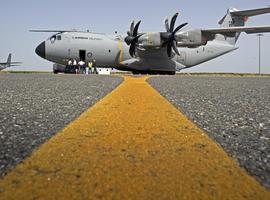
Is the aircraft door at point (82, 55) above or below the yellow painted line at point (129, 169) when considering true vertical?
above

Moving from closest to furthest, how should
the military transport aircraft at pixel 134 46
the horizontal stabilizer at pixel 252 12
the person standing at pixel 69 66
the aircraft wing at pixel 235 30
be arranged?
the aircraft wing at pixel 235 30 → the military transport aircraft at pixel 134 46 → the person standing at pixel 69 66 → the horizontal stabilizer at pixel 252 12

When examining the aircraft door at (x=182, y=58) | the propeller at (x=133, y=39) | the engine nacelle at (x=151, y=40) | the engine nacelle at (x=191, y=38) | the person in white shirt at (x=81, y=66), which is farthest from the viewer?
the aircraft door at (x=182, y=58)

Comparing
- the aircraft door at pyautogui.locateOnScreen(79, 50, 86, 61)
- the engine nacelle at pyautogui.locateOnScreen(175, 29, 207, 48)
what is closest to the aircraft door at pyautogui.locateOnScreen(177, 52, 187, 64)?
the engine nacelle at pyautogui.locateOnScreen(175, 29, 207, 48)

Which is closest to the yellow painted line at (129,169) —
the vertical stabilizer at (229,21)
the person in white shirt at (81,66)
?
the person in white shirt at (81,66)

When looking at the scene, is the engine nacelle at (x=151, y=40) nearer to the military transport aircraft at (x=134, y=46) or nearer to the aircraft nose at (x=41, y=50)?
the military transport aircraft at (x=134, y=46)

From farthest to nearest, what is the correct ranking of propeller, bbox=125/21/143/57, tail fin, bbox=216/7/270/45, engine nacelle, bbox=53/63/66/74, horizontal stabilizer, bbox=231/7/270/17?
tail fin, bbox=216/7/270/45
engine nacelle, bbox=53/63/66/74
horizontal stabilizer, bbox=231/7/270/17
propeller, bbox=125/21/143/57

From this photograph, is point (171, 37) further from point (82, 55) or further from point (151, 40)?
point (82, 55)

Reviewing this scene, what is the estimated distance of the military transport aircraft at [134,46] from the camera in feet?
54.8

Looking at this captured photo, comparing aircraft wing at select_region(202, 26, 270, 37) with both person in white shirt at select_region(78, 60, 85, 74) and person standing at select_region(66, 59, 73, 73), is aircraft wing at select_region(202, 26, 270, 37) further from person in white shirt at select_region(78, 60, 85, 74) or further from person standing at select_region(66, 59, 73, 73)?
person standing at select_region(66, 59, 73, 73)

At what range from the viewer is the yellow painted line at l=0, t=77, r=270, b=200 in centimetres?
84

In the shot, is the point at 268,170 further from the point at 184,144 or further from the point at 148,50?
the point at 148,50

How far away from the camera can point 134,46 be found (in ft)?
59.4

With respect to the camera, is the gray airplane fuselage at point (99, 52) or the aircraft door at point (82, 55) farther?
the aircraft door at point (82, 55)

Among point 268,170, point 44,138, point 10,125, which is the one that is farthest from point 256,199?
point 10,125
